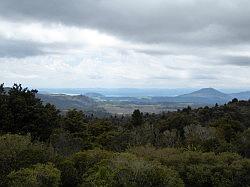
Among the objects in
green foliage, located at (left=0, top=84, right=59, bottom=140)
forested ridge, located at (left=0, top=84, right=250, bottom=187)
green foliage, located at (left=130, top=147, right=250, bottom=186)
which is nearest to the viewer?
forested ridge, located at (left=0, top=84, right=250, bottom=187)

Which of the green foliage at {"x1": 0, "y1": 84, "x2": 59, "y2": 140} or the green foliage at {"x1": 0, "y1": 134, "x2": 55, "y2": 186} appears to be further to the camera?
the green foliage at {"x1": 0, "y1": 84, "x2": 59, "y2": 140}

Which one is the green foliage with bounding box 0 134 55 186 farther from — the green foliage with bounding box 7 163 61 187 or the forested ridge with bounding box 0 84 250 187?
the green foliage with bounding box 7 163 61 187

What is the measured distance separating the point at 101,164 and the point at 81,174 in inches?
91.1

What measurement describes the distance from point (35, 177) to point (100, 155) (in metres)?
9.60

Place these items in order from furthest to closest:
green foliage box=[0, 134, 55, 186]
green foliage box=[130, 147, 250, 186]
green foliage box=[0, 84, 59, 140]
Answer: green foliage box=[0, 84, 59, 140] → green foliage box=[130, 147, 250, 186] → green foliage box=[0, 134, 55, 186]

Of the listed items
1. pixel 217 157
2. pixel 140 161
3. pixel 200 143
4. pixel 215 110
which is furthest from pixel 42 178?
pixel 215 110

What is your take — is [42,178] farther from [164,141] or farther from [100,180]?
[164,141]

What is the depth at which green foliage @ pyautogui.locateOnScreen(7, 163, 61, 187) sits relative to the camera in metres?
28.0

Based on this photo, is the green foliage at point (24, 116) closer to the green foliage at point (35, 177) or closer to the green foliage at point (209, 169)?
the green foliage at point (209, 169)

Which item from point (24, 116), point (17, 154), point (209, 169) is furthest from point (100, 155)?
point (24, 116)

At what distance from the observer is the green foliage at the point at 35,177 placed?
92.0ft

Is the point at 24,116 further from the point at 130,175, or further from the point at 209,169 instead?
the point at 209,169

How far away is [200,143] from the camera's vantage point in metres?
55.2

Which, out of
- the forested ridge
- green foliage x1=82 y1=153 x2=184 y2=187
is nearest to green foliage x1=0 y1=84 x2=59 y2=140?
the forested ridge
